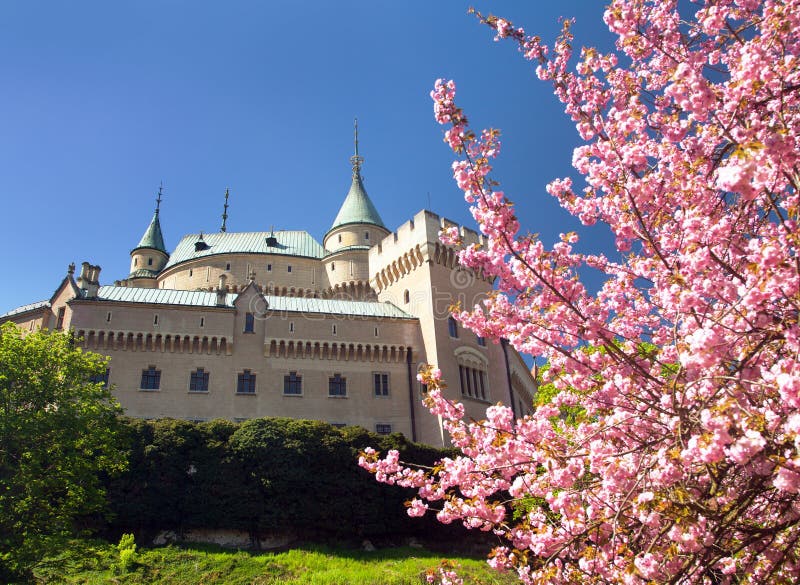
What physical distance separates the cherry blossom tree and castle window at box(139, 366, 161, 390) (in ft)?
89.9

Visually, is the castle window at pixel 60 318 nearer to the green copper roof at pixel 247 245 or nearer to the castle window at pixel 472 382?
the green copper roof at pixel 247 245

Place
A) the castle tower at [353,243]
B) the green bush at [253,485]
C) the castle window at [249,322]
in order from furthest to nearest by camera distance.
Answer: the castle tower at [353,243] < the castle window at [249,322] < the green bush at [253,485]

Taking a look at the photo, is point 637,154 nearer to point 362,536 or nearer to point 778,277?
point 778,277

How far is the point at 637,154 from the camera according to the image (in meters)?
8.05

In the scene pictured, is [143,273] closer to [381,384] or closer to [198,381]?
[198,381]

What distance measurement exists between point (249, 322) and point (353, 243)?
1660cm

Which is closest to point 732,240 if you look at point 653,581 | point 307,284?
point 653,581

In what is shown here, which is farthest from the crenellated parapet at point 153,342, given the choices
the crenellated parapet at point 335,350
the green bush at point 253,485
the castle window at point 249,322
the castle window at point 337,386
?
the green bush at point 253,485

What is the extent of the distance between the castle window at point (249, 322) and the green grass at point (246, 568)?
1473cm

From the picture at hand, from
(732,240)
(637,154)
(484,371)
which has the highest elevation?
(484,371)

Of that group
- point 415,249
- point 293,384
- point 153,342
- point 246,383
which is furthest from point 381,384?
point 153,342

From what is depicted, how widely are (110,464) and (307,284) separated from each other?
2973cm

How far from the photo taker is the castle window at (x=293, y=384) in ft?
121

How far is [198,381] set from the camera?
3559 cm
